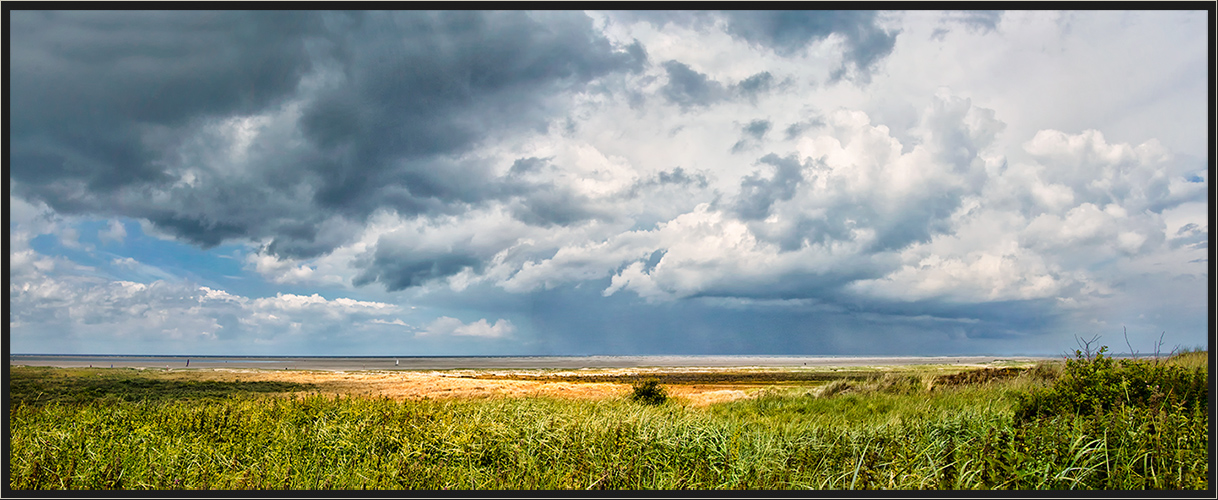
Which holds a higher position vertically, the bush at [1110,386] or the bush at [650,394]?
the bush at [1110,386]

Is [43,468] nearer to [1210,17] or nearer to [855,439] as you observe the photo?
[855,439]

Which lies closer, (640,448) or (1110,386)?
(640,448)

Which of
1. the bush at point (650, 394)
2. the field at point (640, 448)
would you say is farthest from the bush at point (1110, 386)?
the bush at point (650, 394)

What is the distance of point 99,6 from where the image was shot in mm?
4074

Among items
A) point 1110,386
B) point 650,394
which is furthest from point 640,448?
point 650,394

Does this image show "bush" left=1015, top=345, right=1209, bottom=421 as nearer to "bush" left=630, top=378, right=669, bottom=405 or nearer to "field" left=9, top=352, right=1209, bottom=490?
"field" left=9, top=352, right=1209, bottom=490

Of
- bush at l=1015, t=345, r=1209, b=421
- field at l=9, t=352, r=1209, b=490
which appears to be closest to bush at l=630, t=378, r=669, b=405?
field at l=9, t=352, r=1209, b=490

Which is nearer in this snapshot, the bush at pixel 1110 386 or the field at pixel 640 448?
the field at pixel 640 448

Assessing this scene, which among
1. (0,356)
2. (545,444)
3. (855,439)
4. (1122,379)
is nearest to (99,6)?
(0,356)

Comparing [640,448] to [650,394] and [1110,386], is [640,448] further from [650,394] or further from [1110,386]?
[650,394]

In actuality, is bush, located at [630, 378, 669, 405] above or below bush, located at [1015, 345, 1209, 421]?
below

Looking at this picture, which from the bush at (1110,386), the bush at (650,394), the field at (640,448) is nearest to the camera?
the field at (640,448)

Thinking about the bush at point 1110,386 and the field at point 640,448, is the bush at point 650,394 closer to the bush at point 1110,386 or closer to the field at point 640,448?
the field at point 640,448

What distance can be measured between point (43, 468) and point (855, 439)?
947 centimetres
